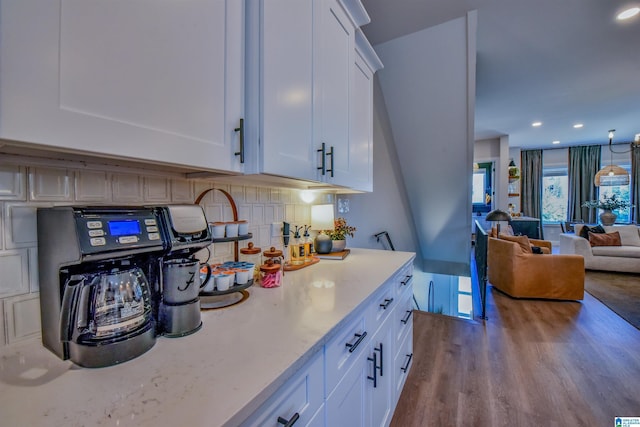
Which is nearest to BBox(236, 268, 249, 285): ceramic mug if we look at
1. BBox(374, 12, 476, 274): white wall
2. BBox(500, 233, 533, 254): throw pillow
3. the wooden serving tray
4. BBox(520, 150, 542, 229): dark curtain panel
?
the wooden serving tray

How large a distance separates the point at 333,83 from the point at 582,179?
331 inches

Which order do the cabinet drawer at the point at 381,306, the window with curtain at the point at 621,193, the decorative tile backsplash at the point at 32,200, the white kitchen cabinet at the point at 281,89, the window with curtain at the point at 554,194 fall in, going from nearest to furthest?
the decorative tile backsplash at the point at 32,200 < the white kitchen cabinet at the point at 281,89 < the cabinet drawer at the point at 381,306 < the window with curtain at the point at 621,193 < the window with curtain at the point at 554,194

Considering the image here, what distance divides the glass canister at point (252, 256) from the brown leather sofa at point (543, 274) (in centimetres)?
351

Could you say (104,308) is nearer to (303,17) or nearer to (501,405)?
(303,17)

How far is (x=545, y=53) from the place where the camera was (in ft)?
8.79

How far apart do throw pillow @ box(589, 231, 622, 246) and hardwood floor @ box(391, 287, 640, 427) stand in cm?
252

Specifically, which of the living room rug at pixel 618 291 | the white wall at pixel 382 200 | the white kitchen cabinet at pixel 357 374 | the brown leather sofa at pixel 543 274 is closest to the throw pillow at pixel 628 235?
the living room rug at pixel 618 291

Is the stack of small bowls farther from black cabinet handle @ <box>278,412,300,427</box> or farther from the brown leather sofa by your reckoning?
the brown leather sofa

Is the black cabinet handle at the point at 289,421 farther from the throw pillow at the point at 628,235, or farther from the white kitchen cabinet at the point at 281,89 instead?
the throw pillow at the point at 628,235

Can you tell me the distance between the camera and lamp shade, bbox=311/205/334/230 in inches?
74.4

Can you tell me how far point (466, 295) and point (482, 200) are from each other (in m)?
2.61

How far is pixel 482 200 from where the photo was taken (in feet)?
20.9

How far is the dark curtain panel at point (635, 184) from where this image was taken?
254 inches

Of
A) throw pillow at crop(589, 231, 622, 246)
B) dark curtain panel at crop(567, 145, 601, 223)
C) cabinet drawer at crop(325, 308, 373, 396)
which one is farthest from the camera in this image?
dark curtain panel at crop(567, 145, 601, 223)
